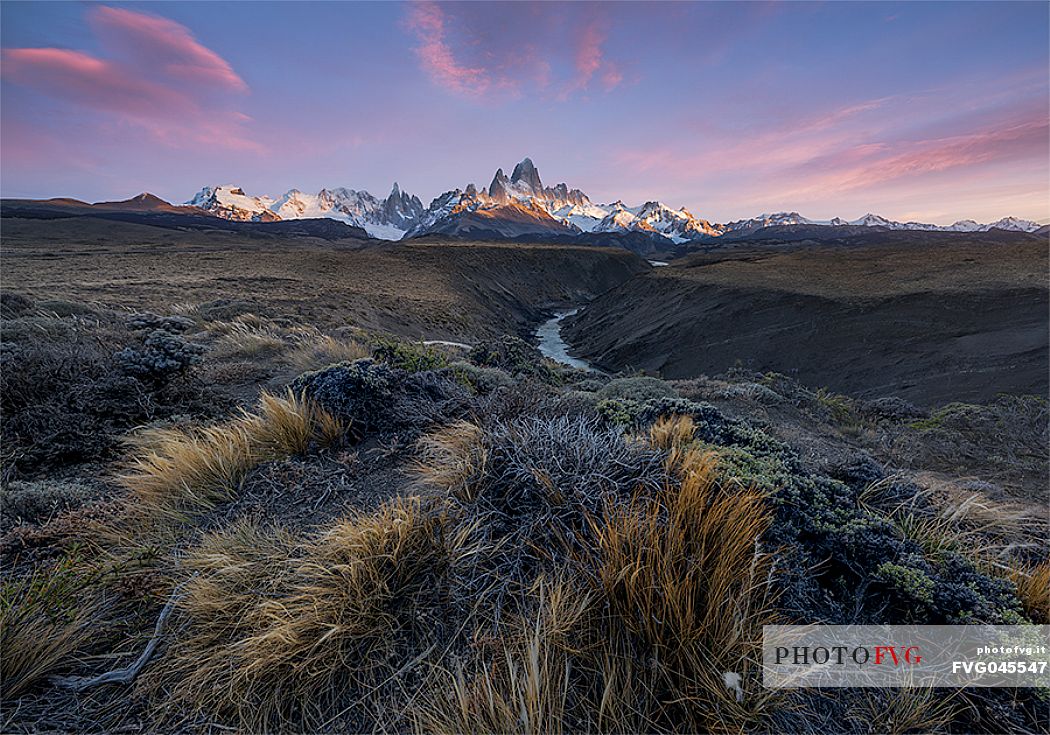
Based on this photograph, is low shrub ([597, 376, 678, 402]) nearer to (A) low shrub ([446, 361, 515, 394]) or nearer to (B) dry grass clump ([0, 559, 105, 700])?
(A) low shrub ([446, 361, 515, 394])

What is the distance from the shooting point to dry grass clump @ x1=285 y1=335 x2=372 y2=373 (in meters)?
7.17

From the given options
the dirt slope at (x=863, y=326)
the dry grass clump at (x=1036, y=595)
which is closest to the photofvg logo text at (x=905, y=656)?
the dry grass clump at (x=1036, y=595)

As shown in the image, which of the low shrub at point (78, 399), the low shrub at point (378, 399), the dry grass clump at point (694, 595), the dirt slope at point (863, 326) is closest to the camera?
the dry grass clump at point (694, 595)

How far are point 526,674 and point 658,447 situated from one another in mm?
1784

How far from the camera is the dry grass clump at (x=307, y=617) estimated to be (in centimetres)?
171

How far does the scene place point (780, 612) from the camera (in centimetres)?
195

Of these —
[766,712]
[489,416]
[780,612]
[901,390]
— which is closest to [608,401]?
[489,416]

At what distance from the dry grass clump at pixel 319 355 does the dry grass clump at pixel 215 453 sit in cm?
284

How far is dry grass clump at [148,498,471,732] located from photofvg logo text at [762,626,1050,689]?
1.39 metres

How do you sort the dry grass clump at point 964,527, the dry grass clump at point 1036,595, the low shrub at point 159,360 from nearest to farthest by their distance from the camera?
the dry grass clump at point 1036,595 → the dry grass clump at point 964,527 → the low shrub at point 159,360

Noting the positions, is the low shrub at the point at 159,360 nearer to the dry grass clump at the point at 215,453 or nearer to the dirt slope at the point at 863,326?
the dry grass clump at the point at 215,453

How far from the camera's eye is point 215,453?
11.1 feet

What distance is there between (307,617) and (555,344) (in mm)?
32215

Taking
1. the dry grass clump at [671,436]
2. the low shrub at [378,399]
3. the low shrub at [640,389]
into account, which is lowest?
the low shrub at [640,389]
